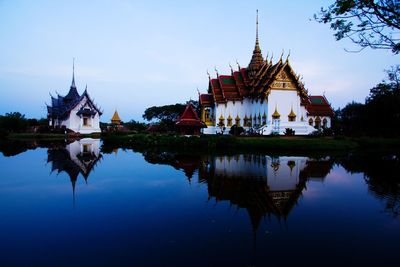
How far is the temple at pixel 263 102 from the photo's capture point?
27938mm

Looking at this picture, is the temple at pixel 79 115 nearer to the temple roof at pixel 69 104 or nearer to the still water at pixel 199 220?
the temple roof at pixel 69 104

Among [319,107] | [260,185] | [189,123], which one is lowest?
[260,185]

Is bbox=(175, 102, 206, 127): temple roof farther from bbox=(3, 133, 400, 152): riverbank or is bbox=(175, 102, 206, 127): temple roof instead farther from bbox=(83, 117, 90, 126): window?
bbox=(83, 117, 90, 126): window

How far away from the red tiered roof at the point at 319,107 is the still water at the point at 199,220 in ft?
75.1

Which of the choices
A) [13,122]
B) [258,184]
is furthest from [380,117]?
[13,122]

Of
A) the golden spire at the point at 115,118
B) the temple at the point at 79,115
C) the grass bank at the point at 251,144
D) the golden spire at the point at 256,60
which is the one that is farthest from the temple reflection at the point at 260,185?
the golden spire at the point at 115,118

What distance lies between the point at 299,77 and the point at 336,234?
25711 millimetres

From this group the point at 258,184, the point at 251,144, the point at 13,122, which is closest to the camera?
the point at 258,184

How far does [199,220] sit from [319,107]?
31.3 metres

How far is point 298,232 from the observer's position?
16.8 feet

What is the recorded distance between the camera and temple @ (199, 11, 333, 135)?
27938mm

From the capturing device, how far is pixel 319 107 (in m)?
33.4

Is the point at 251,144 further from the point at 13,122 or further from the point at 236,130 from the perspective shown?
the point at 13,122

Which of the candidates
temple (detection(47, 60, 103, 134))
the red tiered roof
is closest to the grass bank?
the red tiered roof
